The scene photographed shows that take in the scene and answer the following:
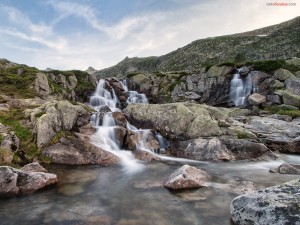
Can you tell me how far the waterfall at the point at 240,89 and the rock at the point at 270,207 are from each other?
35.6 metres

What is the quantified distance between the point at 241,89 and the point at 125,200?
38.0 m

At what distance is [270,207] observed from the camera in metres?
9.21

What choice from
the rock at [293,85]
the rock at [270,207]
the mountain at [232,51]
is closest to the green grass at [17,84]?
the rock at [270,207]

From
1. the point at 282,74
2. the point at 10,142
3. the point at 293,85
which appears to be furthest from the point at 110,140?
the point at 282,74

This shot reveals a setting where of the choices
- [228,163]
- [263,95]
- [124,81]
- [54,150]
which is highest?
[124,81]

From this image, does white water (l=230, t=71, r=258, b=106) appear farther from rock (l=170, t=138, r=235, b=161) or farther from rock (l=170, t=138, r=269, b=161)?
rock (l=170, t=138, r=235, b=161)

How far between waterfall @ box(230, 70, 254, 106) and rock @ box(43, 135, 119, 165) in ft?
95.0

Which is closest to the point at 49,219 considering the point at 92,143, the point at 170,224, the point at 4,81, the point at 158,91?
the point at 170,224

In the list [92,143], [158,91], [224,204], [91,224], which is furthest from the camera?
[158,91]

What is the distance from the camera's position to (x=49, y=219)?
460 inches

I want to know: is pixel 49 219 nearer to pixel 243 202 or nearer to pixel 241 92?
pixel 243 202

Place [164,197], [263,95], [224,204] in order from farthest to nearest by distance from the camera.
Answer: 1. [263,95]
2. [164,197]
3. [224,204]

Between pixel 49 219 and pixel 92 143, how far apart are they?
12994mm

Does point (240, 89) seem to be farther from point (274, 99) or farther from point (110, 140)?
point (110, 140)
